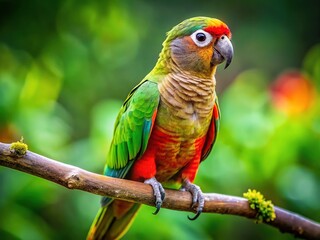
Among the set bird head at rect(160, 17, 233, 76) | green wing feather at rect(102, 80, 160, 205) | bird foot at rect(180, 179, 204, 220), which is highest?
bird head at rect(160, 17, 233, 76)

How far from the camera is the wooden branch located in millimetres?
2281

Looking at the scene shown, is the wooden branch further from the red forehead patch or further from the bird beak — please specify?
the red forehead patch

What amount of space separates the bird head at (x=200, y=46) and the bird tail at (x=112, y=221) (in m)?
0.94

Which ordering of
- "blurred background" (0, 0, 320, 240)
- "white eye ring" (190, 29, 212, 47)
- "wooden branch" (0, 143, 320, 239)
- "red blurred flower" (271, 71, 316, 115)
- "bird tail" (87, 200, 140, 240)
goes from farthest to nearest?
"red blurred flower" (271, 71, 316, 115)
"blurred background" (0, 0, 320, 240)
"bird tail" (87, 200, 140, 240)
"white eye ring" (190, 29, 212, 47)
"wooden branch" (0, 143, 320, 239)

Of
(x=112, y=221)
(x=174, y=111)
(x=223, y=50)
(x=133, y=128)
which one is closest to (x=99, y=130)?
(x=112, y=221)

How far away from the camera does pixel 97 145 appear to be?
388 centimetres

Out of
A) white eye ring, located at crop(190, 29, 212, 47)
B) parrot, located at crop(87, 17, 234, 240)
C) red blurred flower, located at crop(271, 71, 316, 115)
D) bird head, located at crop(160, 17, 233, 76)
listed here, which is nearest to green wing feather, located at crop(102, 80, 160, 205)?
parrot, located at crop(87, 17, 234, 240)

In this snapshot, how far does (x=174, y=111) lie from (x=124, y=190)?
1.89 feet

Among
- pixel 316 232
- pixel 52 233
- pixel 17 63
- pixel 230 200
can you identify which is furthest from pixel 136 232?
pixel 17 63

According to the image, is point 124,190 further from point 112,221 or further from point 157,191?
point 112,221

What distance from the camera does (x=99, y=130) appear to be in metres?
3.95

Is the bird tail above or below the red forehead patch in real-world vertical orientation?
below

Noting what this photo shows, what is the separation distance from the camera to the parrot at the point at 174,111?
2865 mm

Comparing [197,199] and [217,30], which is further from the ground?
[217,30]
